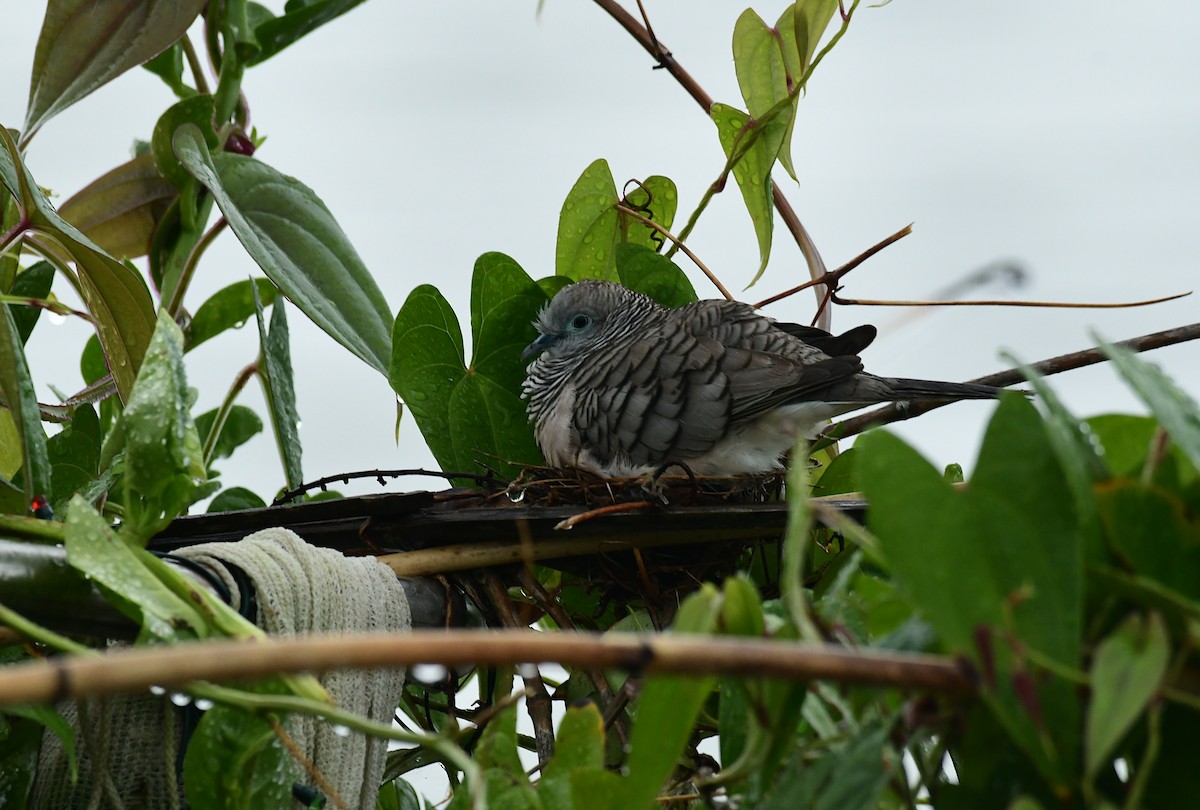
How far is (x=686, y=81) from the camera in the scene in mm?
1271

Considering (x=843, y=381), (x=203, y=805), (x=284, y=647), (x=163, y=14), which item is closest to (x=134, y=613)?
(x=203, y=805)

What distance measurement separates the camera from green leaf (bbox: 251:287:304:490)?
111 centimetres

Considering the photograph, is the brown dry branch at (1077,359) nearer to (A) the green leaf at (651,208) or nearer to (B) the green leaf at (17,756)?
(A) the green leaf at (651,208)

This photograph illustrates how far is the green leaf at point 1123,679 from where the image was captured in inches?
11.5

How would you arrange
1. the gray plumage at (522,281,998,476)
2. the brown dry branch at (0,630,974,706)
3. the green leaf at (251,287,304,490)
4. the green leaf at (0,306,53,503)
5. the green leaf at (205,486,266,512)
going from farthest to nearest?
the green leaf at (205,486,266,512) < the gray plumage at (522,281,998,476) < the green leaf at (251,287,304,490) < the green leaf at (0,306,53,503) < the brown dry branch at (0,630,974,706)

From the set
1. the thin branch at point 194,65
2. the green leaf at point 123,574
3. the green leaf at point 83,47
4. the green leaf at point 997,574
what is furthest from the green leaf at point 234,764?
the thin branch at point 194,65

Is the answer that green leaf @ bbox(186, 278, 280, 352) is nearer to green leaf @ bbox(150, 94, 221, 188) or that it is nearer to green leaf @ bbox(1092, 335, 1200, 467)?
green leaf @ bbox(150, 94, 221, 188)

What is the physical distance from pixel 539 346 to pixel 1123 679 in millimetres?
1123

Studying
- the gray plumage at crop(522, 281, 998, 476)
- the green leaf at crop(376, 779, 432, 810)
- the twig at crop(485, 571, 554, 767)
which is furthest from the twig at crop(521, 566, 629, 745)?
the gray plumage at crop(522, 281, 998, 476)

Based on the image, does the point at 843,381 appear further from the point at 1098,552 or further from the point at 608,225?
the point at 1098,552

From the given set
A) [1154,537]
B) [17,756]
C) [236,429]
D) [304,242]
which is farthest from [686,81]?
[1154,537]

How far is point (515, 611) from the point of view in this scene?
88 centimetres

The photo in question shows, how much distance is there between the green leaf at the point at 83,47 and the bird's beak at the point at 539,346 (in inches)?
20.7

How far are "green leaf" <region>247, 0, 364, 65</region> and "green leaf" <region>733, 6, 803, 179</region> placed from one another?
42 centimetres
